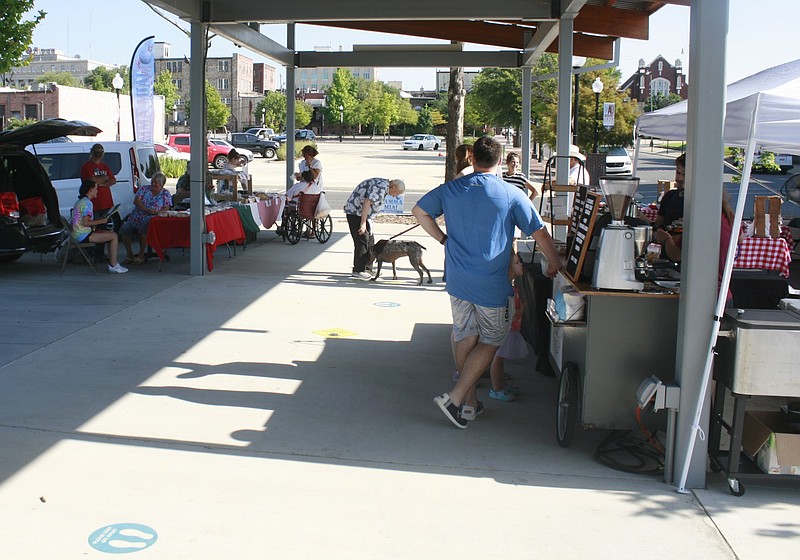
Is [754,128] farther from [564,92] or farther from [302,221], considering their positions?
[302,221]

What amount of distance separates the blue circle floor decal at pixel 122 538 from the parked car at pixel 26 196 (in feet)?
25.8

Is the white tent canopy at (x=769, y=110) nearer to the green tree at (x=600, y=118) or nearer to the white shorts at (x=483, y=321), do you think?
the white shorts at (x=483, y=321)

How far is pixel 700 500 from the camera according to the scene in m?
4.65

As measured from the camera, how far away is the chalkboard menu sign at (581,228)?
5207 millimetres

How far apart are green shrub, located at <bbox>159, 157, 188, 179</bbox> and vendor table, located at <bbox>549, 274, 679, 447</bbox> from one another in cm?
3116

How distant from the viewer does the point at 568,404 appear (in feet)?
17.4

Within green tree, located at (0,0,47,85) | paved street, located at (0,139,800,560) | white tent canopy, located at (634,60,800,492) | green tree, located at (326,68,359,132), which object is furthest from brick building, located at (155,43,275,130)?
white tent canopy, located at (634,60,800,492)

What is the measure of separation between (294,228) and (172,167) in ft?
70.2

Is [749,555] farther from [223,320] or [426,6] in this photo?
[426,6]

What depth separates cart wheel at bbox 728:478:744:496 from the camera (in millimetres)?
4699

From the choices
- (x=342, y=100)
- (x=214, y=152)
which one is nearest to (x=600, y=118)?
(x=214, y=152)

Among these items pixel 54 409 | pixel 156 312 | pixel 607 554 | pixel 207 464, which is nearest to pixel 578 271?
pixel 607 554

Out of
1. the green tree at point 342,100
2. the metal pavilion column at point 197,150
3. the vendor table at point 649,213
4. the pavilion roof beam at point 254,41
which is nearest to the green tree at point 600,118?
the pavilion roof beam at point 254,41

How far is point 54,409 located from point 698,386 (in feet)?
13.8
